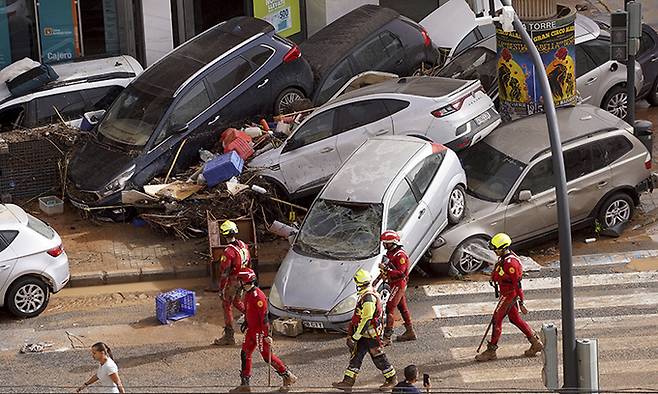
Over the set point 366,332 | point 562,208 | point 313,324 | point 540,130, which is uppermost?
point 562,208

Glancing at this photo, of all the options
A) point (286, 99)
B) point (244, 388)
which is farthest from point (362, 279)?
point (286, 99)

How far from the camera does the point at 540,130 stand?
22.6 meters

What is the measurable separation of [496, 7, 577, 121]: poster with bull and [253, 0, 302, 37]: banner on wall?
601 centimetres

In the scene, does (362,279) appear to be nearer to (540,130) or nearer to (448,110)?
(448,110)

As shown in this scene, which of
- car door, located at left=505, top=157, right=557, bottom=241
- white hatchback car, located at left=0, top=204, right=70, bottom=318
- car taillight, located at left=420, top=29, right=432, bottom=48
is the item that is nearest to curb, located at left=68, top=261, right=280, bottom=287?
white hatchback car, located at left=0, top=204, right=70, bottom=318

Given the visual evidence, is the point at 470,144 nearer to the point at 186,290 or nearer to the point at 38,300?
the point at 186,290

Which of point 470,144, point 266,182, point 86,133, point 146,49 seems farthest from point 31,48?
point 470,144

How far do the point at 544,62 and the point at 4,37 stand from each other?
10.1 metres

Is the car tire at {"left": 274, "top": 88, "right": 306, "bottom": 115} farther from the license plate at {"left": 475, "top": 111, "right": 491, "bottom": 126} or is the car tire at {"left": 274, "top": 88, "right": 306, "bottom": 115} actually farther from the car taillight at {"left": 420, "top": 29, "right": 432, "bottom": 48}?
the license plate at {"left": 475, "top": 111, "right": 491, "bottom": 126}

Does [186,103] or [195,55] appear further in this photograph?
[195,55]

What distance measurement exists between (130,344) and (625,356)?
20.0 feet

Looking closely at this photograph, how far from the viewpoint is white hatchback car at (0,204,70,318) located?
65.7 ft

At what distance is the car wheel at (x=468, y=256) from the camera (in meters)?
21.2

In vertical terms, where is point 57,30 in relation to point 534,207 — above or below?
above
